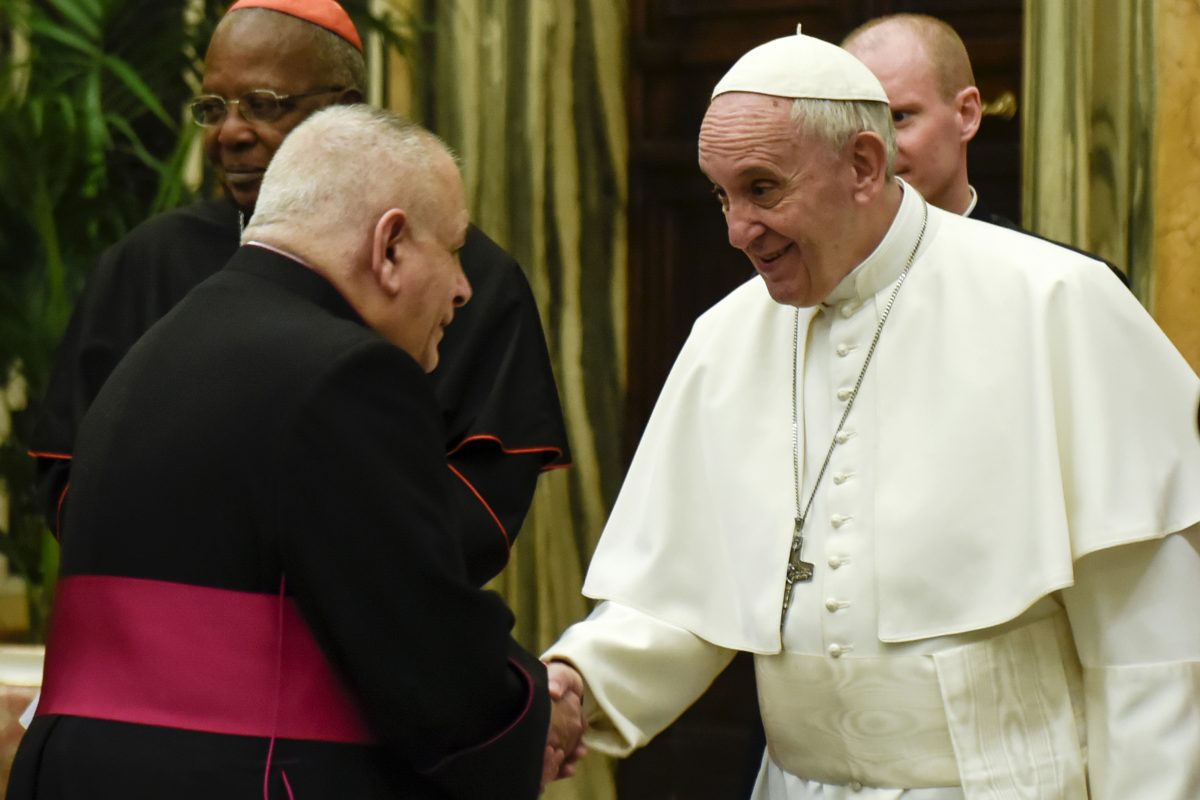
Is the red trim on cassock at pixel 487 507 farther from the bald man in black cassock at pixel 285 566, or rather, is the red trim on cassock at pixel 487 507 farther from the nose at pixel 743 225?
the bald man in black cassock at pixel 285 566

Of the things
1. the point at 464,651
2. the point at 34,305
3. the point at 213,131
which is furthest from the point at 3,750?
the point at 464,651

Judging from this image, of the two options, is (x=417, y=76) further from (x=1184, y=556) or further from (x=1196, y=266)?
(x=1184, y=556)

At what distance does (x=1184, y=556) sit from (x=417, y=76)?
121 inches

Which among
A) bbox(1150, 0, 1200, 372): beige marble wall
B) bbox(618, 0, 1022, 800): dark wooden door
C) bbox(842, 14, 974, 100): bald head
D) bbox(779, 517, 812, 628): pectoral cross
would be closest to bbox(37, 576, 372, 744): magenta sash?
bbox(779, 517, 812, 628): pectoral cross

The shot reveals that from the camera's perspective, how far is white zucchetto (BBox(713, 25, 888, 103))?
2.85 meters

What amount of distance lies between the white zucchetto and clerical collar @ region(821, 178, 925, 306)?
0.63 ft

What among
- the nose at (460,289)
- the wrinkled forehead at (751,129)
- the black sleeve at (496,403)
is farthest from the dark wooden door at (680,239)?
the nose at (460,289)

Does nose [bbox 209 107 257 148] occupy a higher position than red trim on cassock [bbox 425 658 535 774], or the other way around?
nose [bbox 209 107 257 148]

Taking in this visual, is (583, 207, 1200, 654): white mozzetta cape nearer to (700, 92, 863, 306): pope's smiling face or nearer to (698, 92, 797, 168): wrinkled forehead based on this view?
(700, 92, 863, 306): pope's smiling face

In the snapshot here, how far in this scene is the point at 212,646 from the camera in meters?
2.21

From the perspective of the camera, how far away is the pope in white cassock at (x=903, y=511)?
269cm

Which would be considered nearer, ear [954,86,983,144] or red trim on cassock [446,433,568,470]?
red trim on cassock [446,433,568,470]

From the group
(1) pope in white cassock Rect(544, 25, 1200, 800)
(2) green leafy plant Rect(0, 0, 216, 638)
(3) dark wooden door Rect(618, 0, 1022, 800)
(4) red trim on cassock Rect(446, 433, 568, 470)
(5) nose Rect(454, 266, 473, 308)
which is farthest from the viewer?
(3) dark wooden door Rect(618, 0, 1022, 800)

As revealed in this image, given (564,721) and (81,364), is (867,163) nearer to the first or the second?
(564,721)
